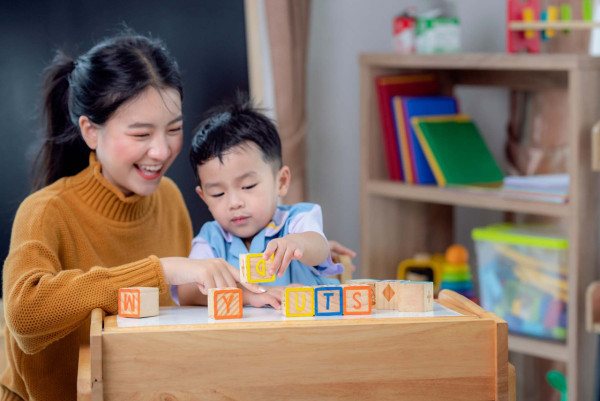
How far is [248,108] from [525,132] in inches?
60.7

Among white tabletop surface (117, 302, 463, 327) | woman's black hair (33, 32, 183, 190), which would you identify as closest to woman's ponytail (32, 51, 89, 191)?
woman's black hair (33, 32, 183, 190)

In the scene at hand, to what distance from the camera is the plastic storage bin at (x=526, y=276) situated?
2287mm

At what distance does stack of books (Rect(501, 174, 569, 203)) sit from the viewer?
223 cm

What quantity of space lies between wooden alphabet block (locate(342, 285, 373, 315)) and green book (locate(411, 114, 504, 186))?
1443 millimetres

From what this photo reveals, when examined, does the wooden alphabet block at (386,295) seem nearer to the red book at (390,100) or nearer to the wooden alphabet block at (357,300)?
the wooden alphabet block at (357,300)

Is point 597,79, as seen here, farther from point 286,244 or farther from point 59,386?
point 59,386

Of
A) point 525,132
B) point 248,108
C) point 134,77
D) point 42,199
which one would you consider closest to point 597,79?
point 525,132

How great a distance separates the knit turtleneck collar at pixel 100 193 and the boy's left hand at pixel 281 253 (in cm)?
44

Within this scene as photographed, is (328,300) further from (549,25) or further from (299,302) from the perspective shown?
(549,25)

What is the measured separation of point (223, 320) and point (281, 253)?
152 mm

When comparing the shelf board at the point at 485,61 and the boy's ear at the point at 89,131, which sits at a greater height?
the shelf board at the point at 485,61

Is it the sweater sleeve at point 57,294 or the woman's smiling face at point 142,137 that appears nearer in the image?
the sweater sleeve at point 57,294

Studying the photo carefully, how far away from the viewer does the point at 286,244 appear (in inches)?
48.8

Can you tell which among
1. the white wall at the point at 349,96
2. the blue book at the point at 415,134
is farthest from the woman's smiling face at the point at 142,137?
the white wall at the point at 349,96
